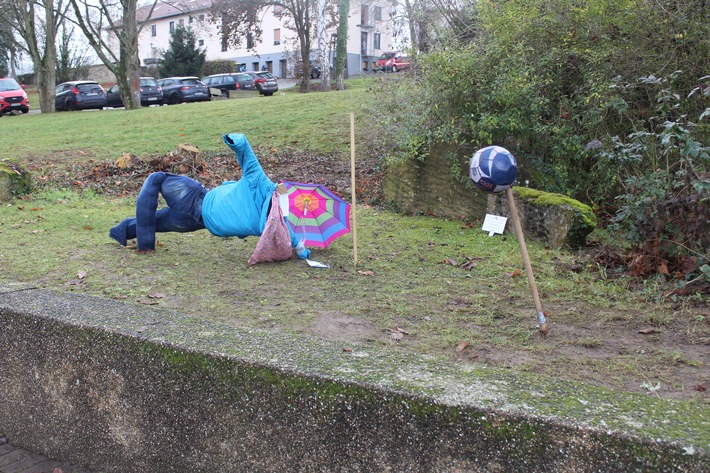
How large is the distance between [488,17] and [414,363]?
21.1 ft

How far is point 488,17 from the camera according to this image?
8102 millimetres

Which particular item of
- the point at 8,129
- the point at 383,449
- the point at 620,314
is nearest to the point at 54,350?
the point at 383,449

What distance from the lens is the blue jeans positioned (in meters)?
5.96

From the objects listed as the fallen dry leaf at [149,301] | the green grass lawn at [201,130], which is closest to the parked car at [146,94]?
the green grass lawn at [201,130]

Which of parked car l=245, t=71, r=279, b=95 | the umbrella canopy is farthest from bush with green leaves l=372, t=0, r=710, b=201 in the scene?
parked car l=245, t=71, r=279, b=95

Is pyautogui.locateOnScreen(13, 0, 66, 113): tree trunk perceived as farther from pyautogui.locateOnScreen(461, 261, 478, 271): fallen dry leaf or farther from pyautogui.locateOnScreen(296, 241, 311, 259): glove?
pyautogui.locateOnScreen(461, 261, 478, 271): fallen dry leaf

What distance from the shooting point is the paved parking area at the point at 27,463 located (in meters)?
3.42

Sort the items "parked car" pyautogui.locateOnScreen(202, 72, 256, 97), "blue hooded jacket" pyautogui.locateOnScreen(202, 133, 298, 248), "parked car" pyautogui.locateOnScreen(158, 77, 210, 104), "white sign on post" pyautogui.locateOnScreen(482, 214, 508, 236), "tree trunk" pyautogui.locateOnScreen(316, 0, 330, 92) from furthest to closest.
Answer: "parked car" pyautogui.locateOnScreen(202, 72, 256, 97)
"tree trunk" pyautogui.locateOnScreen(316, 0, 330, 92)
"parked car" pyautogui.locateOnScreen(158, 77, 210, 104)
"white sign on post" pyautogui.locateOnScreen(482, 214, 508, 236)
"blue hooded jacket" pyautogui.locateOnScreen(202, 133, 298, 248)

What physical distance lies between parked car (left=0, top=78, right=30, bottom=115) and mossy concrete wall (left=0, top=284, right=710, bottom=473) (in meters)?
30.8

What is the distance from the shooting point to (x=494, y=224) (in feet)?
24.1

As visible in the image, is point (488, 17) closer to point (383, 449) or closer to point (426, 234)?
point (426, 234)

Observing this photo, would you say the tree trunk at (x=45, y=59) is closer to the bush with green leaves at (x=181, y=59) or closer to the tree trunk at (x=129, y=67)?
the tree trunk at (x=129, y=67)

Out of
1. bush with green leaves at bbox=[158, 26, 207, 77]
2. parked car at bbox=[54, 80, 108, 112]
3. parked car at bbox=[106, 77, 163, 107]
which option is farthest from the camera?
bush with green leaves at bbox=[158, 26, 207, 77]

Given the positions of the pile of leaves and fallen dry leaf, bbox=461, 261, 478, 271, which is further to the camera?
the pile of leaves
